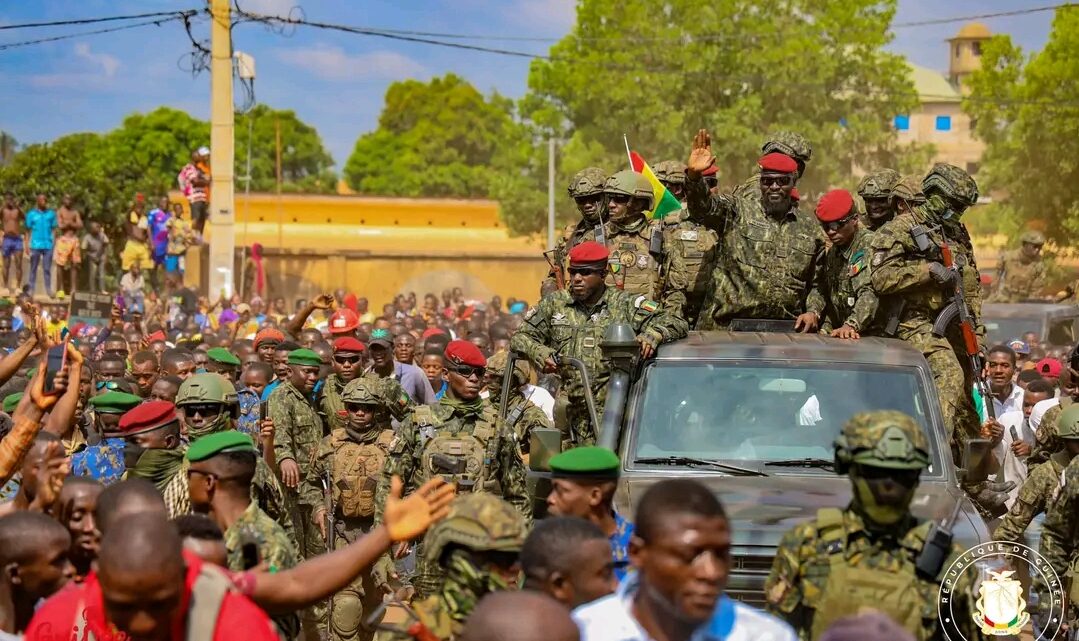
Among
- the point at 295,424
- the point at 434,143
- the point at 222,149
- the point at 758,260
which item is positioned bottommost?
the point at 295,424

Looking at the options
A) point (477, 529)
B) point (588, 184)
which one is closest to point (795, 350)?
A: point (477, 529)

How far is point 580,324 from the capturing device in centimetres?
870

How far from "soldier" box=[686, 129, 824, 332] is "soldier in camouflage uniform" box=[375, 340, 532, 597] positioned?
4.80 feet

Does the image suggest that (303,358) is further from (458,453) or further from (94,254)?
(94,254)

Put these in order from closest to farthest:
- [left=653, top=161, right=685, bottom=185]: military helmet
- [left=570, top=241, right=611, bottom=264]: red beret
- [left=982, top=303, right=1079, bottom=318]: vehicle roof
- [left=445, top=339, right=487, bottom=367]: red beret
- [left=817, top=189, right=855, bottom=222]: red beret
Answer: [left=570, top=241, right=611, bottom=264]: red beret → [left=817, top=189, right=855, bottom=222]: red beret → [left=445, top=339, right=487, bottom=367]: red beret → [left=653, top=161, right=685, bottom=185]: military helmet → [left=982, top=303, right=1079, bottom=318]: vehicle roof

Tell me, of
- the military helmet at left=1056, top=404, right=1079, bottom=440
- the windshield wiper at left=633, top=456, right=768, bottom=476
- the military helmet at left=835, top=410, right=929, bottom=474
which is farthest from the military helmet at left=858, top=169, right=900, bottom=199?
the military helmet at left=835, top=410, right=929, bottom=474

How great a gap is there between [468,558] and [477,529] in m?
0.09

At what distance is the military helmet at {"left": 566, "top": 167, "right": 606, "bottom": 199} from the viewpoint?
34.6ft

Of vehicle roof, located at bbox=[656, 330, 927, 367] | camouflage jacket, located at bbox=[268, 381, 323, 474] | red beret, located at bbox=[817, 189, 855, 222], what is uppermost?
red beret, located at bbox=[817, 189, 855, 222]

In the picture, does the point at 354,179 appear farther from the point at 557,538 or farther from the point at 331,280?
the point at 557,538

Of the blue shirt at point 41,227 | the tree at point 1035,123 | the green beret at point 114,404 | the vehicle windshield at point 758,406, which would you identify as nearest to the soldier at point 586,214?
the vehicle windshield at point 758,406

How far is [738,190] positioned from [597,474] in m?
4.53

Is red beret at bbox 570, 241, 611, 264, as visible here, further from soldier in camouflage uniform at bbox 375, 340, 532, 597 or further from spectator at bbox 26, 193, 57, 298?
spectator at bbox 26, 193, 57, 298

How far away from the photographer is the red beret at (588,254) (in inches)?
339
